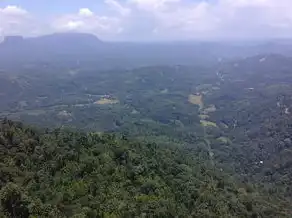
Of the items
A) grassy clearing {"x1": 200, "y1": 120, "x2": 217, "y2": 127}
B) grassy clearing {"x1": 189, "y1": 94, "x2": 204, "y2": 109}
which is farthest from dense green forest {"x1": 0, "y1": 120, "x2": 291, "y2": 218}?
grassy clearing {"x1": 189, "y1": 94, "x2": 204, "y2": 109}

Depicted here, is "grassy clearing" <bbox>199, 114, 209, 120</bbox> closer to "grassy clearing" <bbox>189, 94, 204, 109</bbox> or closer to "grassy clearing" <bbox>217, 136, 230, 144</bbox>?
"grassy clearing" <bbox>189, 94, 204, 109</bbox>

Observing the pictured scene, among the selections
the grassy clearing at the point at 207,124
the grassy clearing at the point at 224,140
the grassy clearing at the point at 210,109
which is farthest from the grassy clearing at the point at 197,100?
the grassy clearing at the point at 224,140

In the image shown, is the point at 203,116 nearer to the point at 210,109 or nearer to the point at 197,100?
the point at 210,109

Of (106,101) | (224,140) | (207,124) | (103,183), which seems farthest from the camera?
(106,101)

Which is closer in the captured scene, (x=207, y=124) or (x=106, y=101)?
(x=207, y=124)

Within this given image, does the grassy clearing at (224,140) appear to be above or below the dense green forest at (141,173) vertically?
below

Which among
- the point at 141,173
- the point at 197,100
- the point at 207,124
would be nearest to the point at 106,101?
the point at 197,100

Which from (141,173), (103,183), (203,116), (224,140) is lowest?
(224,140)

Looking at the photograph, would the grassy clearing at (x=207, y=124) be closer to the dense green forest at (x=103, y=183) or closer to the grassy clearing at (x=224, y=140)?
the grassy clearing at (x=224, y=140)
